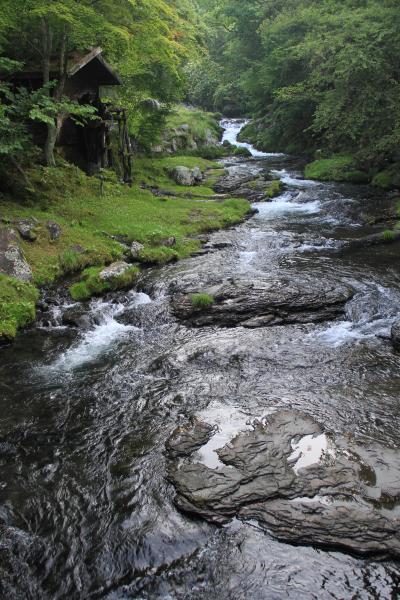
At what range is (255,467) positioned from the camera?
280 inches

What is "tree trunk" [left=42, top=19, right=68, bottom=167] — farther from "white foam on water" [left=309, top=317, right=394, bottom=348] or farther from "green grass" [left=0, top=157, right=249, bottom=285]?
"white foam on water" [left=309, top=317, right=394, bottom=348]

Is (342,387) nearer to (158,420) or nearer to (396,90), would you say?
(158,420)

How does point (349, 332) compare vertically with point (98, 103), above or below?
below

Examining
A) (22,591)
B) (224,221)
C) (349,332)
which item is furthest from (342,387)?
(224,221)

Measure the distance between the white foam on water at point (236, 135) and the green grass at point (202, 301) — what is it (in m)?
32.1

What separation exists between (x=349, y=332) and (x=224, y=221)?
11.5m

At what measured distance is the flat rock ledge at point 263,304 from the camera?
12.4 m

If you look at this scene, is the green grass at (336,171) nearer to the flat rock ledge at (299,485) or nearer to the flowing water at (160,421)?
the flowing water at (160,421)

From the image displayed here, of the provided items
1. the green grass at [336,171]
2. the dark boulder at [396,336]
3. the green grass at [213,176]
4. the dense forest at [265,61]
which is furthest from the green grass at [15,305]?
the green grass at [336,171]

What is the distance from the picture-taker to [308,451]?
7355 millimetres

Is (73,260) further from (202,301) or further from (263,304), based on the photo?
(263,304)

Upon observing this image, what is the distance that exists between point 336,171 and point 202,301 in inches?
831

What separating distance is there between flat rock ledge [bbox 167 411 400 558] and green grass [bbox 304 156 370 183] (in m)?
24.9

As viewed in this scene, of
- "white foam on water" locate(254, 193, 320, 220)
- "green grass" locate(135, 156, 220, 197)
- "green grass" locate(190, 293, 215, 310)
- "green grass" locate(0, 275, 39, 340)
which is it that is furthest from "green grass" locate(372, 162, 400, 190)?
"green grass" locate(0, 275, 39, 340)
